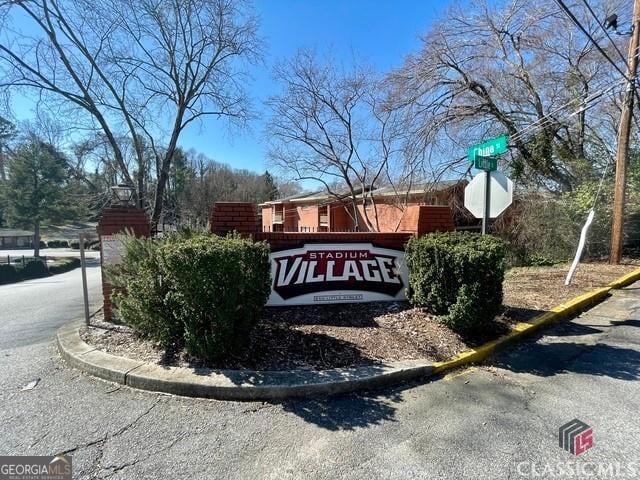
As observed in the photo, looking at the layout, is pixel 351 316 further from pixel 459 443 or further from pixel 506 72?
pixel 506 72

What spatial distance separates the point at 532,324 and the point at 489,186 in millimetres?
2136

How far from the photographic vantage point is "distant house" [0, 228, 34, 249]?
47.9m

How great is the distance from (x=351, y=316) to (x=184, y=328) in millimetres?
2430

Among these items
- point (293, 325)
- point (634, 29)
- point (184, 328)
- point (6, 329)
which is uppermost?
point (634, 29)

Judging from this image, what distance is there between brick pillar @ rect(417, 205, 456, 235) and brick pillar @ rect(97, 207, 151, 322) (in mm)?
4503

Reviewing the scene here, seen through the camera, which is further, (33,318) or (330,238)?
(33,318)

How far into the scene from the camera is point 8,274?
19.7m

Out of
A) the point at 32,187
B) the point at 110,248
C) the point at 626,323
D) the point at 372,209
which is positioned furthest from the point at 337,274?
the point at 32,187

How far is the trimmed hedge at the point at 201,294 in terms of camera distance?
3.24 m

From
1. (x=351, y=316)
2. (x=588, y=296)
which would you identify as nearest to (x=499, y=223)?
(x=588, y=296)

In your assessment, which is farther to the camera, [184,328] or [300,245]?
[300,245]

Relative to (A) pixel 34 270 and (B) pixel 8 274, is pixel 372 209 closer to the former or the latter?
(B) pixel 8 274

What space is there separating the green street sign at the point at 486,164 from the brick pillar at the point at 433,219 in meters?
0.99

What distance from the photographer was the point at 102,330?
476 cm
